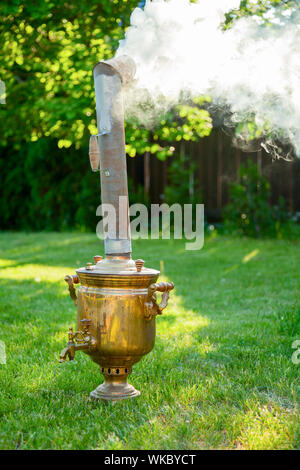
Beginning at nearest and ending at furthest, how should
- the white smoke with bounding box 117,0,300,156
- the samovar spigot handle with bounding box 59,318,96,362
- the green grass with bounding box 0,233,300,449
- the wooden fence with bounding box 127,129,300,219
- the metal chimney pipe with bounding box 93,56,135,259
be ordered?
the green grass with bounding box 0,233,300,449, the samovar spigot handle with bounding box 59,318,96,362, the metal chimney pipe with bounding box 93,56,135,259, the white smoke with bounding box 117,0,300,156, the wooden fence with bounding box 127,129,300,219

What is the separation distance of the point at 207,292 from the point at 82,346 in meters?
2.90

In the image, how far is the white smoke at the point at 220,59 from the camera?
334 cm

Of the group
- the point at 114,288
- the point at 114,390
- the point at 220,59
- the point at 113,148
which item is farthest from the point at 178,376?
the point at 220,59

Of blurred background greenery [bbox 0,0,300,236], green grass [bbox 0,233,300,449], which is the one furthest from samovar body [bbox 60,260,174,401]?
blurred background greenery [bbox 0,0,300,236]

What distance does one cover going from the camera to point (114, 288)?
2414 millimetres

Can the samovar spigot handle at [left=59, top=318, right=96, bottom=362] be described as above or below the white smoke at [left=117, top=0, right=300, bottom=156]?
below

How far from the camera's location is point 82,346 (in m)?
2.42

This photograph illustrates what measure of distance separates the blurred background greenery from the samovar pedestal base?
3117mm

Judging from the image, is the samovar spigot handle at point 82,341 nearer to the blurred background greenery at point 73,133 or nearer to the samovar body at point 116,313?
the samovar body at point 116,313

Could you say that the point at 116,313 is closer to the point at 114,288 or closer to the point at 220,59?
the point at 114,288

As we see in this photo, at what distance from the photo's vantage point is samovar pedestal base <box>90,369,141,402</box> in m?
2.57

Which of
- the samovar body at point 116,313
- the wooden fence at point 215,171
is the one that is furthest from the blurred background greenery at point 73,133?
the samovar body at point 116,313

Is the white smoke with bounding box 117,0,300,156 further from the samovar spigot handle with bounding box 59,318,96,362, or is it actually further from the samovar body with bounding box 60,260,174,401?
the samovar spigot handle with bounding box 59,318,96,362

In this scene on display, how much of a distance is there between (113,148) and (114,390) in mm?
1177
